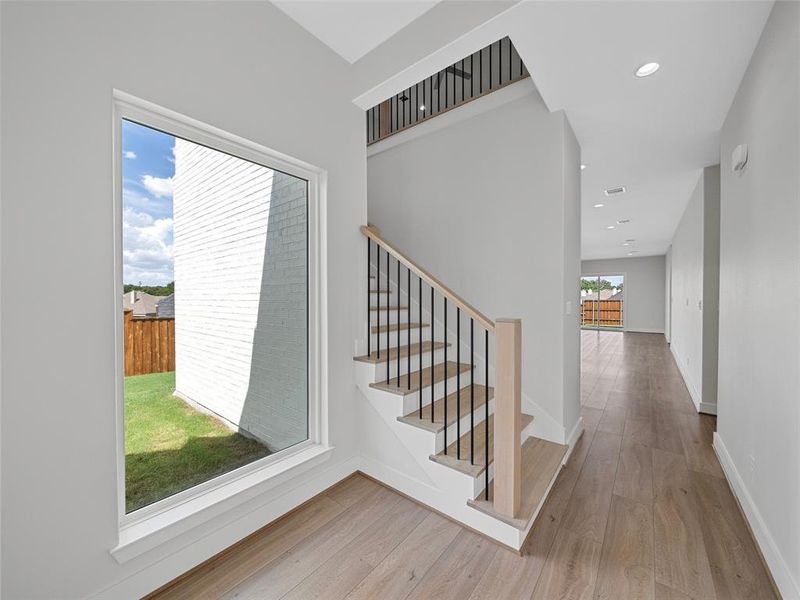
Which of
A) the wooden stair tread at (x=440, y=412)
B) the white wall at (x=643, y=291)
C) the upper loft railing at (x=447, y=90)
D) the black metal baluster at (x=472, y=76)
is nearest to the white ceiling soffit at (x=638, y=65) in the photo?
the upper loft railing at (x=447, y=90)

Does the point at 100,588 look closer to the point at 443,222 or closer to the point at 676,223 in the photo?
the point at 443,222

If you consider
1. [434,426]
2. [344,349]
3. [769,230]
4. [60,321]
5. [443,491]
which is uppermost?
[769,230]

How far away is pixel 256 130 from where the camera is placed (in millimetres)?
1833

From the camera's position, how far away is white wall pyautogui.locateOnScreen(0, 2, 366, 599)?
3.73 ft

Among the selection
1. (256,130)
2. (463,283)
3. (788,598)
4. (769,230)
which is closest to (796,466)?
(788,598)

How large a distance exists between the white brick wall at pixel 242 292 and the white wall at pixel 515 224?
1.55 meters

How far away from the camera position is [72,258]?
1253 mm

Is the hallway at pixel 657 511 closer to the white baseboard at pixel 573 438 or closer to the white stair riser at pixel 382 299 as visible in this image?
the white baseboard at pixel 573 438

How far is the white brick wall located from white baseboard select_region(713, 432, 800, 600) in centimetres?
241

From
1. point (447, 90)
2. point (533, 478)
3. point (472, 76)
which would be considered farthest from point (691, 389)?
point (447, 90)

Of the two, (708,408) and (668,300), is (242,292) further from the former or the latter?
(668,300)

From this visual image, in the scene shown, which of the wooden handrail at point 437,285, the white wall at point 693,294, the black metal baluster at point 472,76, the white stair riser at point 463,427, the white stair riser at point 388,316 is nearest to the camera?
the wooden handrail at point 437,285

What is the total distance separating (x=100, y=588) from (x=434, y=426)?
162 cm

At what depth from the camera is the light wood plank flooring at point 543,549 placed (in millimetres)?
1497
